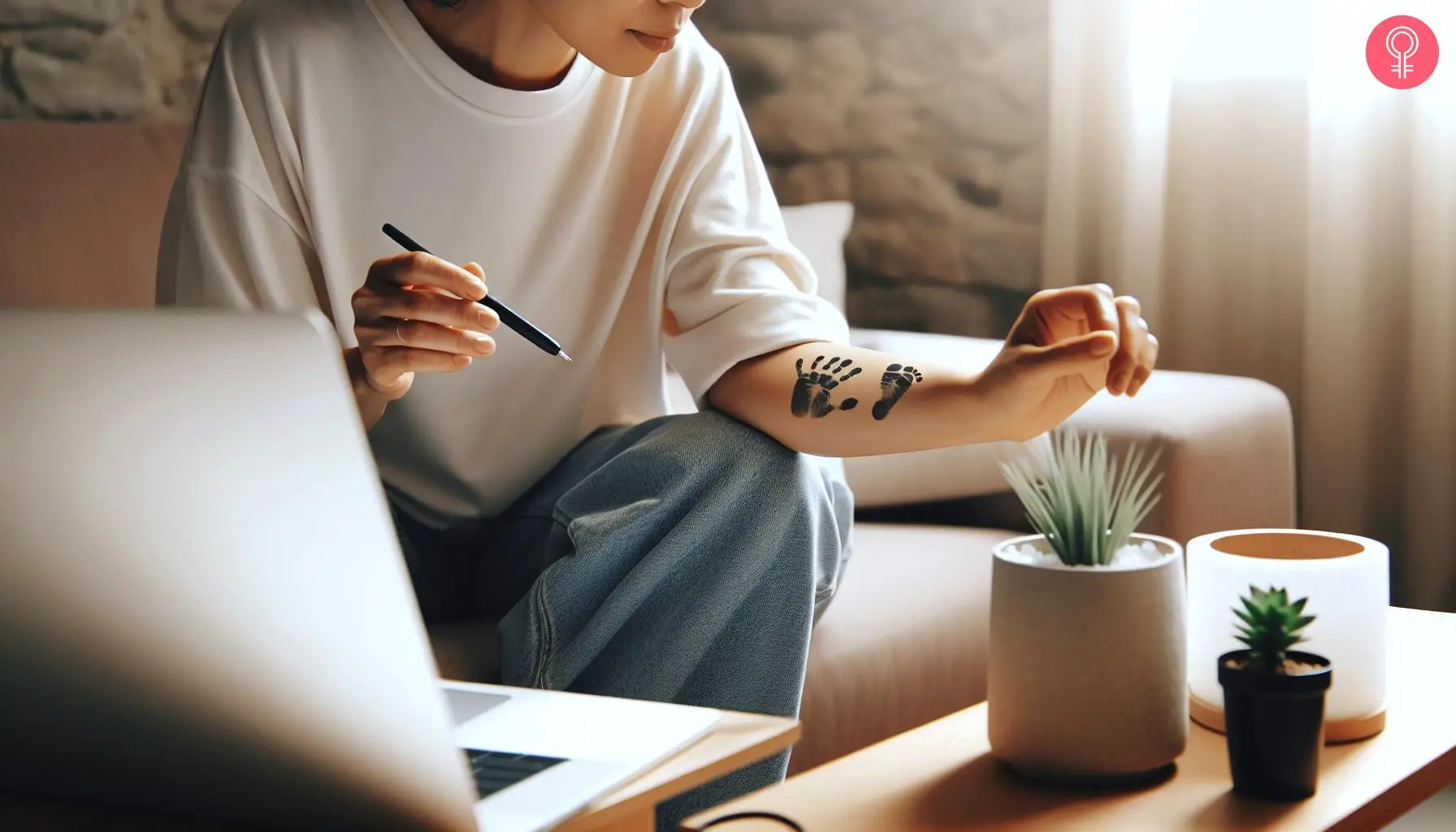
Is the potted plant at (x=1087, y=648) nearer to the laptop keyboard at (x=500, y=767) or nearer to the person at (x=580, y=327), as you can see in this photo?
the person at (x=580, y=327)

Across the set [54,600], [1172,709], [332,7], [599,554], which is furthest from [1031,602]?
[332,7]

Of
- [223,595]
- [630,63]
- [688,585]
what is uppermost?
[630,63]

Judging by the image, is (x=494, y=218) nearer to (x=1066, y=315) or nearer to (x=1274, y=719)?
(x=1066, y=315)

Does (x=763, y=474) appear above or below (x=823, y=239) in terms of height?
below

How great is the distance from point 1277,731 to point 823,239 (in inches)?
51.0

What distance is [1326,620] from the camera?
87cm

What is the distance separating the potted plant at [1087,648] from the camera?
0.78 m

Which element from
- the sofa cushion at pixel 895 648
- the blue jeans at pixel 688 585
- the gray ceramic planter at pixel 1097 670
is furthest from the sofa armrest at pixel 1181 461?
the gray ceramic planter at pixel 1097 670

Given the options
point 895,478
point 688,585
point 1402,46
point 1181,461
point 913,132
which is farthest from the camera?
point 913,132

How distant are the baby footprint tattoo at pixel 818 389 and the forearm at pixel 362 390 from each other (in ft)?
1.00

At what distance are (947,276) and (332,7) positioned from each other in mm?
1327

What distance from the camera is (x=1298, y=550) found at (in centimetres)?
94

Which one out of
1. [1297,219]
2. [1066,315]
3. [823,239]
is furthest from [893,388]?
[1297,219]

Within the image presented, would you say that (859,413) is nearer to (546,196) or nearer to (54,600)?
(546,196)
